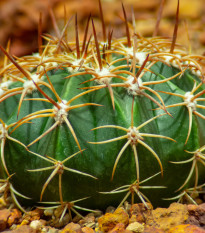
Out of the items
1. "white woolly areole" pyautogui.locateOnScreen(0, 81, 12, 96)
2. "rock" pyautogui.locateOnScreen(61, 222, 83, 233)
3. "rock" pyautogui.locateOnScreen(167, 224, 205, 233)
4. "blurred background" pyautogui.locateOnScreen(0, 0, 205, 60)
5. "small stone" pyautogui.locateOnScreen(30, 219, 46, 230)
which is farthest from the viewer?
"blurred background" pyautogui.locateOnScreen(0, 0, 205, 60)

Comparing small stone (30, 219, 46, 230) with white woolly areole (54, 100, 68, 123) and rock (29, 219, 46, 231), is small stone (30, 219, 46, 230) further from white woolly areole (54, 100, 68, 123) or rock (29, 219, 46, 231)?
white woolly areole (54, 100, 68, 123)

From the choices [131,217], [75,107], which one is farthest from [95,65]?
[131,217]

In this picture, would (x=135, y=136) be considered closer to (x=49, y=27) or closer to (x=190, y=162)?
(x=190, y=162)

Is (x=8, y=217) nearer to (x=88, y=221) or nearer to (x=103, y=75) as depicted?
(x=88, y=221)

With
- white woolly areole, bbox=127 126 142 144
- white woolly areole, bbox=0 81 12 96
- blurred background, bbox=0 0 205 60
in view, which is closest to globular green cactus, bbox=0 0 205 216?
white woolly areole, bbox=127 126 142 144

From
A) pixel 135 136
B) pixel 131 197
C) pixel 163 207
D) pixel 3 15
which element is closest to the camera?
pixel 135 136

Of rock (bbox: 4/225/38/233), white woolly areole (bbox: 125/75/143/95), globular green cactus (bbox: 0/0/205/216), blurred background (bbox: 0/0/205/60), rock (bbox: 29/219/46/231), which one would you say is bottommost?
rock (bbox: 29/219/46/231)
